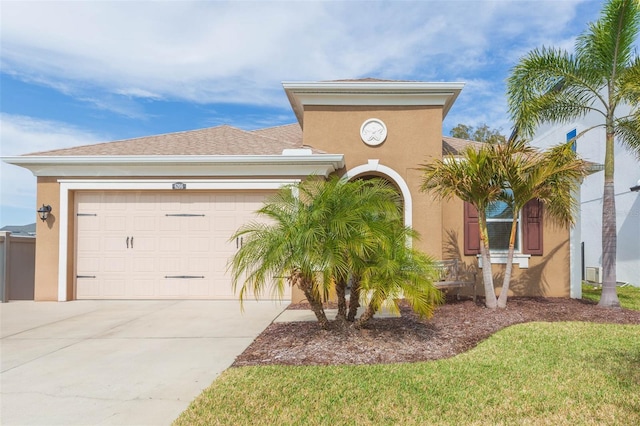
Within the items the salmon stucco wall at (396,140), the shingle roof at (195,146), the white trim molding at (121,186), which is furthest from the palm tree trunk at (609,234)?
the white trim molding at (121,186)

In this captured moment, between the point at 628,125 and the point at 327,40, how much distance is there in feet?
26.9

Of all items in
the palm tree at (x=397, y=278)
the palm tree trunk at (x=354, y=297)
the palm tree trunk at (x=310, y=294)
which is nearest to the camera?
the palm tree at (x=397, y=278)

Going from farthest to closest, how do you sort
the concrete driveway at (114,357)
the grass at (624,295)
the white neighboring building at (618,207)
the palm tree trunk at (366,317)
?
the white neighboring building at (618,207)
the grass at (624,295)
the palm tree trunk at (366,317)
the concrete driveway at (114,357)

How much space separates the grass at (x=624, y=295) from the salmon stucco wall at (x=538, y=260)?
3.32 ft

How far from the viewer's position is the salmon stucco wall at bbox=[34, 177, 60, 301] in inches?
388

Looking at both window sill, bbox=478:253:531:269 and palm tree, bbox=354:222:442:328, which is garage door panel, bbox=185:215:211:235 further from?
window sill, bbox=478:253:531:269

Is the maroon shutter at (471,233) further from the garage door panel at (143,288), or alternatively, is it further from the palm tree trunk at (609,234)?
the garage door panel at (143,288)

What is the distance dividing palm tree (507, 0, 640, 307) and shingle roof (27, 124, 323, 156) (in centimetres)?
508

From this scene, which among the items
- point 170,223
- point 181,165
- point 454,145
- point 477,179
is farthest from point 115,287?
point 454,145

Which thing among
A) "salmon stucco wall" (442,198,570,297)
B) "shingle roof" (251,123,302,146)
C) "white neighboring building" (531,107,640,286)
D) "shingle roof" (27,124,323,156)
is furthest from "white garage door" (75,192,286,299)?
"white neighboring building" (531,107,640,286)

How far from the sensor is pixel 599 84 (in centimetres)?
908

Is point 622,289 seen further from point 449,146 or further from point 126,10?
point 126,10

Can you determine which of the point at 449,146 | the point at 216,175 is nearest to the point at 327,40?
the point at 449,146

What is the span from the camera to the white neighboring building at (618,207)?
1391cm
